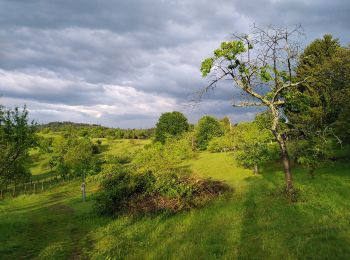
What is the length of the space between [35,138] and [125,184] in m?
7.80

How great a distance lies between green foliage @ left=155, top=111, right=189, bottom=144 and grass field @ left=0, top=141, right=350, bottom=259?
331ft

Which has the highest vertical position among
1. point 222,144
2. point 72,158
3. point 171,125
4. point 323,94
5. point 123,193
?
point 171,125

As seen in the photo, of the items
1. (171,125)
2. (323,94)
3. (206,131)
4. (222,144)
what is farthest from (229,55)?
(171,125)

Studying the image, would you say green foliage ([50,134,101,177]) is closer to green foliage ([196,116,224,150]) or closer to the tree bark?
green foliage ([196,116,224,150])

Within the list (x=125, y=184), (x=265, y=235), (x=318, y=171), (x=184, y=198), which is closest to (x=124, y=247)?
(x=265, y=235)

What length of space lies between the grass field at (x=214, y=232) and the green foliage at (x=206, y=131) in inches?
3269

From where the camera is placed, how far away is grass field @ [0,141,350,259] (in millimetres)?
12523

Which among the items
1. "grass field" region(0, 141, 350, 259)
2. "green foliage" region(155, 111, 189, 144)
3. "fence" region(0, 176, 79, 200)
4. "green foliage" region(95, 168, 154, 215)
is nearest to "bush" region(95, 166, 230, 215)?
"green foliage" region(95, 168, 154, 215)

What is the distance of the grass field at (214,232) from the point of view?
12.5m

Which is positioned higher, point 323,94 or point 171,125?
point 171,125

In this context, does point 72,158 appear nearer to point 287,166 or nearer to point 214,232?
point 287,166

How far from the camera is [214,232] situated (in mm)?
16078

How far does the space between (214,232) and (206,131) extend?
97.3m

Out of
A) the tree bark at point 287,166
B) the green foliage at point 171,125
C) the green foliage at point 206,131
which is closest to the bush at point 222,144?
the green foliage at point 206,131
